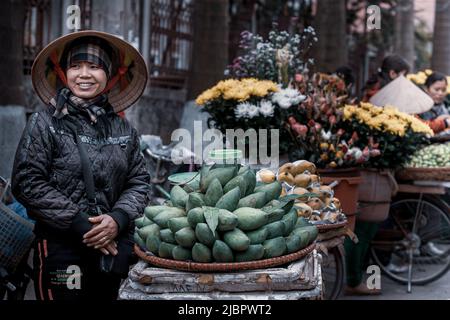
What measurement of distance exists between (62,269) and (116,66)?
113 cm

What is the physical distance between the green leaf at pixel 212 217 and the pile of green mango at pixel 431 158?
13.5 ft

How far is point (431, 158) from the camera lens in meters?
7.00

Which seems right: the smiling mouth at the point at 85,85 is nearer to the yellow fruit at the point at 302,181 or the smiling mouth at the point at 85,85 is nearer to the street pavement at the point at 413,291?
the yellow fruit at the point at 302,181

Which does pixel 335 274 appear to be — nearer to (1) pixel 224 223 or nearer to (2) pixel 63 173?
(2) pixel 63 173

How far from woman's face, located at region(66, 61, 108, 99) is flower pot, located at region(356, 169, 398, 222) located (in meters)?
3.20

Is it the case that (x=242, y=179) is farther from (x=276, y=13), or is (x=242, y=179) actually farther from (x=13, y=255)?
(x=276, y=13)

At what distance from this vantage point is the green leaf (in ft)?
10.3

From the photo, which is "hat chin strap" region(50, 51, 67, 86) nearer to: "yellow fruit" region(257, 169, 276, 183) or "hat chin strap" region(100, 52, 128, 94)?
"hat chin strap" region(100, 52, 128, 94)

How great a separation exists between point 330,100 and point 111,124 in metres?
2.68

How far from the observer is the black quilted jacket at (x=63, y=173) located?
3.70 meters

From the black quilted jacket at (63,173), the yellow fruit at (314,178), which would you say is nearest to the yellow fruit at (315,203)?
the yellow fruit at (314,178)

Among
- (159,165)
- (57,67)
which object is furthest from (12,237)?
(159,165)
